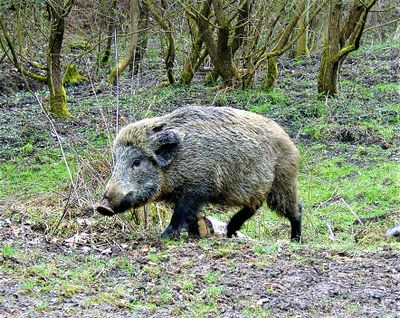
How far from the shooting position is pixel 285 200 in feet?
27.7

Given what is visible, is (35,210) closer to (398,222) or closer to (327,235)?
(327,235)

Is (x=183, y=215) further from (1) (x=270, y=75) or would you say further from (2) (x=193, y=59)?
(2) (x=193, y=59)

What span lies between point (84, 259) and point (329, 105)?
1010 centimetres

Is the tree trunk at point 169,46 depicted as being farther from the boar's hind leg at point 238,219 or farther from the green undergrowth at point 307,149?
the boar's hind leg at point 238,219

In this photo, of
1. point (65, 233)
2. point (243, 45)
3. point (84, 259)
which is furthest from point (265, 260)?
point (243, 45)

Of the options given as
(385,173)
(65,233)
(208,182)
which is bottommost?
(385,173)

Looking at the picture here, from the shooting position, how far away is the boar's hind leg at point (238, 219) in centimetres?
827

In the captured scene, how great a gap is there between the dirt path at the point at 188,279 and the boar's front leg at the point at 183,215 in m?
0.18

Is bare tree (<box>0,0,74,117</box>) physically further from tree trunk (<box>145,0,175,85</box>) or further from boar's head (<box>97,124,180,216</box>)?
boar's head (<box>97,124,180,216</box>)

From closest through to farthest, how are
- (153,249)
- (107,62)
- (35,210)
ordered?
(153,249)
(35,210)
(107,62)

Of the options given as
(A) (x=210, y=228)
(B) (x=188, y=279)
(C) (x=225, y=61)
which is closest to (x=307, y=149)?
(C) (x=225, y=61)

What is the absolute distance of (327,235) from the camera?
9562 millimetres

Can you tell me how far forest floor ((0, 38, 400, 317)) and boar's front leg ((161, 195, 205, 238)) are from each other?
0.17 metres

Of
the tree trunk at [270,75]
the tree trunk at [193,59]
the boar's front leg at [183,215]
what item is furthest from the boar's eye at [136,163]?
the tree trunk at [193,59]
